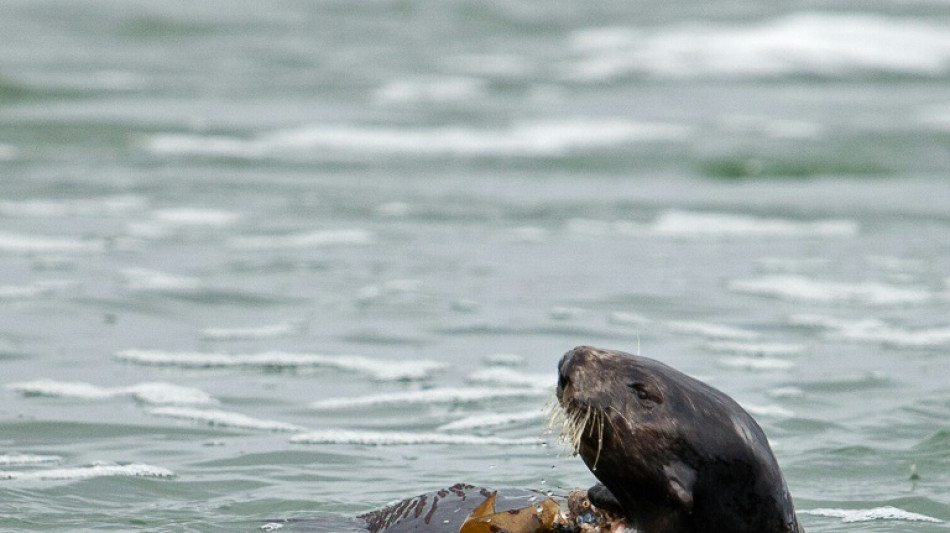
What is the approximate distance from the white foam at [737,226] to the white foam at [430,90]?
6.64m

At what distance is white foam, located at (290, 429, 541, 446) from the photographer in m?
6.12

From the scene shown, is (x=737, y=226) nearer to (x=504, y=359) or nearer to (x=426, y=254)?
(x=426, y=254)

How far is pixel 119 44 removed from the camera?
845 inches

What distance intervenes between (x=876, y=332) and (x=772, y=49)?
14.5m

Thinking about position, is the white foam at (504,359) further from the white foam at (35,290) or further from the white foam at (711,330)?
the white foam at (35,290)

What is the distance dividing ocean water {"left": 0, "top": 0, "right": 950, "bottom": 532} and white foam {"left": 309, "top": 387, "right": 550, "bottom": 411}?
1.1 inches

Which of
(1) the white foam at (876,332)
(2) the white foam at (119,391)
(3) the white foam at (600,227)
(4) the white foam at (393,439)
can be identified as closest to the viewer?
(4) the white foam at (393,439)

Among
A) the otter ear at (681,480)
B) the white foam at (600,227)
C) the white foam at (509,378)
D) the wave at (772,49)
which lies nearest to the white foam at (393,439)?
the white foam at (509,378)

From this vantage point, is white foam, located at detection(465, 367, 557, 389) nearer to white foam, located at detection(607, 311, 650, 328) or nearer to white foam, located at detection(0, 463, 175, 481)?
white foam, located at detection(607, 311, 650, 328)

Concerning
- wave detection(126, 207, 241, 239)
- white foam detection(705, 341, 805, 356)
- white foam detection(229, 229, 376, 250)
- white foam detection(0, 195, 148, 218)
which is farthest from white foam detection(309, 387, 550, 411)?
white foam detection(0, 195, 148, 218)

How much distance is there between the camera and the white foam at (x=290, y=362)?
23.9 feet

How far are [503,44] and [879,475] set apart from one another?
1827 centimetres

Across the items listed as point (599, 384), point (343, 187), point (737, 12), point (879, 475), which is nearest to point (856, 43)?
point (737, 12)

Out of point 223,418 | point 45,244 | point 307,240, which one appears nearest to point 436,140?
point 307,240
